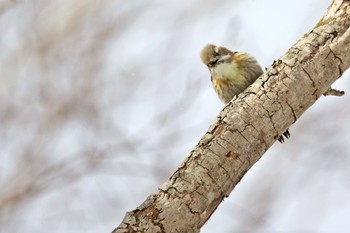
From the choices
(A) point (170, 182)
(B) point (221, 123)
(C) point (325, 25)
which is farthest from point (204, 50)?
(A) point (170, 182)

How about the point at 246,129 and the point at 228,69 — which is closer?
the point at 246,129

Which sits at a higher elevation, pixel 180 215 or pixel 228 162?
pixel 228 162

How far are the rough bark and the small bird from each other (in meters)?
0.91

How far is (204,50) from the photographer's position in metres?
3.98

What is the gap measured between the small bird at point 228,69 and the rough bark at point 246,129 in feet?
2.99

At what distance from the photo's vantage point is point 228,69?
4.00m

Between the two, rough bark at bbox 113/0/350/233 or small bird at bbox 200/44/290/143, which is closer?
rough bark at bbox 113/0/350/233

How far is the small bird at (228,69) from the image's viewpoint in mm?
3850

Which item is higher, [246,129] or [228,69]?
[228,69]

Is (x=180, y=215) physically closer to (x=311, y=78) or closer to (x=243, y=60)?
(x=311, y=78)

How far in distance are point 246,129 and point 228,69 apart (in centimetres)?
146

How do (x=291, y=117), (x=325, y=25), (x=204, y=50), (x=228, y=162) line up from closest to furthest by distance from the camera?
(x=228, y=162) < (x=291, y=117) < (x=325, y=25) < (x=204, y=50)

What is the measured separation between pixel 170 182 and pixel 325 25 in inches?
48.9

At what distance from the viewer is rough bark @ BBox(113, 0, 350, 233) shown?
93.0 inches
